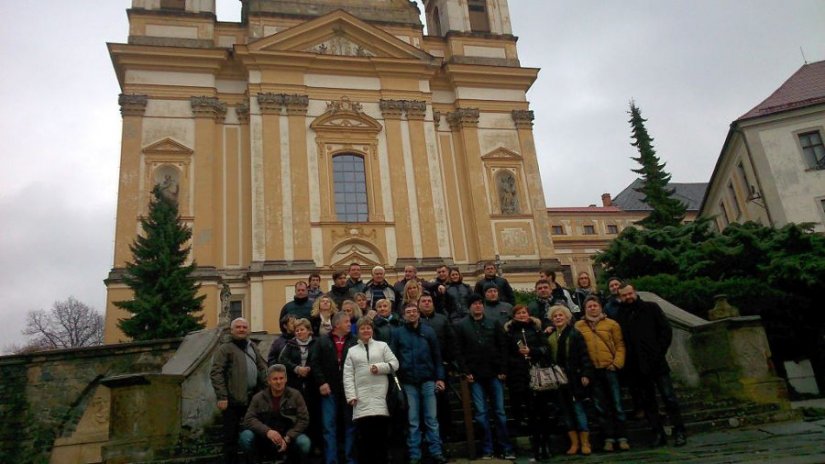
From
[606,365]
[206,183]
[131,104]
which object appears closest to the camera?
[606,365]

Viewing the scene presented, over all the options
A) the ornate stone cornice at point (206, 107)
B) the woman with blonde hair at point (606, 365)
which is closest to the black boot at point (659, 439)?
the woman with blonde hair at point (606, 365)

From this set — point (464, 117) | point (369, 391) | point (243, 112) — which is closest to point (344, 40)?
point (243, 112)

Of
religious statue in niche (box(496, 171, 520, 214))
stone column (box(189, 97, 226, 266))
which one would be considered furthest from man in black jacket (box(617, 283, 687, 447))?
religious statue in niche (box(496, 171, 520, 214))

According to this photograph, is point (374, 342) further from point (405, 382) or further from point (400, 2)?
point (400, 2)

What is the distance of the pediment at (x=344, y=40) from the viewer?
2291 cm

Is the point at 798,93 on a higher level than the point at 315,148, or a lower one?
higher

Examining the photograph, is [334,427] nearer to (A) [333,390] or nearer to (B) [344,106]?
(A) [333,390]

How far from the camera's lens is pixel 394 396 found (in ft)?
19.8

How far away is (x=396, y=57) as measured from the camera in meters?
23.8

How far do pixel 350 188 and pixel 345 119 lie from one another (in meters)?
2.61

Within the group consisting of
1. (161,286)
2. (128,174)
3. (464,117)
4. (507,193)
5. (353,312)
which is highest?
(464,117)

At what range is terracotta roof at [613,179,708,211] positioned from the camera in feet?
169

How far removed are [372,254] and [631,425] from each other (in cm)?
1508

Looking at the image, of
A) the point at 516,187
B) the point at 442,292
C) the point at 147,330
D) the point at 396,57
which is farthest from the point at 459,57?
the point at 442,292
